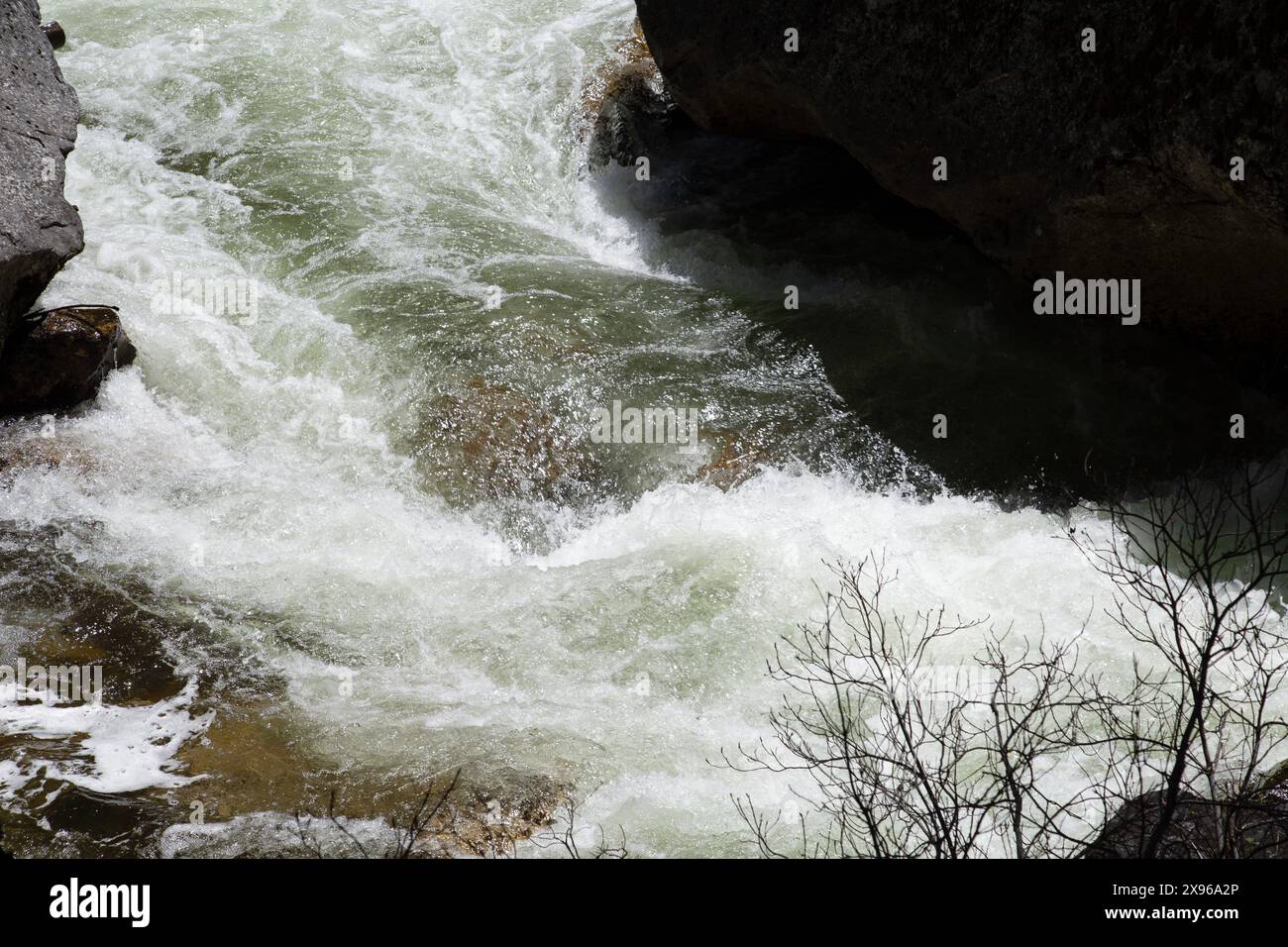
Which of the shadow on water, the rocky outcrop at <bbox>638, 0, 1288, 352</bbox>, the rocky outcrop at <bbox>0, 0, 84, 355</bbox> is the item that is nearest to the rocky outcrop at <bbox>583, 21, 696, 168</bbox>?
the shadow on water

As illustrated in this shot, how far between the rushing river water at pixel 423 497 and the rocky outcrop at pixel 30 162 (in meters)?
0.53

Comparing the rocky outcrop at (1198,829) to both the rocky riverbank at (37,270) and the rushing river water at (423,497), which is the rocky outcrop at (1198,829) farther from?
the rocky riverbank at (37,270)

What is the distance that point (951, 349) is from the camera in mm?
7840

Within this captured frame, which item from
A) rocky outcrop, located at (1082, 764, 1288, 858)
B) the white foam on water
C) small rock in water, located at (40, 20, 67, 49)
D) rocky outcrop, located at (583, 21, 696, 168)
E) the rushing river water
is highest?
small rock in water, located at (40, 20, 67, 49)

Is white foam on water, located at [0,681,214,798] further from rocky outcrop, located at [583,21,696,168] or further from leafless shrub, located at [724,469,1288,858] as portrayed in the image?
rocky outcrop, located at [583,21,696,168]

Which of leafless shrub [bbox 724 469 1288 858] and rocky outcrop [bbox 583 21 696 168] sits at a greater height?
rocky outcrop [bbox 583 21 696 168]

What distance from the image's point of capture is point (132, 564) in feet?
20.0

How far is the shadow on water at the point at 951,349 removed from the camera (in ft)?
23.2

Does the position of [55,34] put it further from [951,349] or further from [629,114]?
[951,349]

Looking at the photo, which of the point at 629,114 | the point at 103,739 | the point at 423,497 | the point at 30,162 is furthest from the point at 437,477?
the point at 629,114

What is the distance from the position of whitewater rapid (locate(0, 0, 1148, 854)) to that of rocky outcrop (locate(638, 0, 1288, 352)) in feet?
5.03

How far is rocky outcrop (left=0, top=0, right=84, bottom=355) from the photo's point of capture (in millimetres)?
7121

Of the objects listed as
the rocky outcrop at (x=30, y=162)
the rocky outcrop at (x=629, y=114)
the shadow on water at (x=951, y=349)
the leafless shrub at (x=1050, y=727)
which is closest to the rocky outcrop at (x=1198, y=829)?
the leafless shrub at (x=1050, y=727)

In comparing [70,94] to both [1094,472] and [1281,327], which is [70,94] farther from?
[1281,327]
